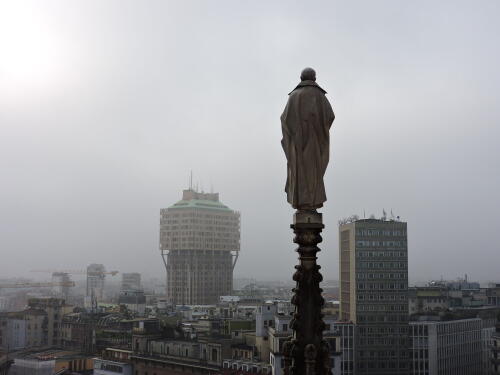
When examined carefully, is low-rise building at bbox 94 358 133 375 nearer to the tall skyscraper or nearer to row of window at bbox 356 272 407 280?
the tall skyscraper

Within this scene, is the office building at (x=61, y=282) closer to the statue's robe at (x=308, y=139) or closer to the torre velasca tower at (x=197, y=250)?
the torre velasca tower at (x=197, y=250)

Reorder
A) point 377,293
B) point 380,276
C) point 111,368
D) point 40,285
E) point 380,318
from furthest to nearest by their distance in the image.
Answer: point 40,285 < point 380,276 < point 377,293 < point 380,318 < point 111,368

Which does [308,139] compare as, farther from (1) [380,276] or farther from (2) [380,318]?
(1) [380,276]

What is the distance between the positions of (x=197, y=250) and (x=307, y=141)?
13339cm

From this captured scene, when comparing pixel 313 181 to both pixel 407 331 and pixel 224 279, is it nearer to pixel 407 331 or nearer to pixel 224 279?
pixel 407 331

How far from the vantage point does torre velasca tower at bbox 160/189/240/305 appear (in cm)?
13562

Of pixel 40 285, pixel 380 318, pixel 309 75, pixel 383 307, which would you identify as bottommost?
pixel 40 285

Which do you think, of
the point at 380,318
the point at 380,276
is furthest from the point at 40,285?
the point at 380,318

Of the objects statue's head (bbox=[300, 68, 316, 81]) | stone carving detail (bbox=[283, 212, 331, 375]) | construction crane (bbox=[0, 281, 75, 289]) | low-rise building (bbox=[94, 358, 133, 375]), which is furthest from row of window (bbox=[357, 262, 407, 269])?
construction crane (bbox=[0, 281, 75, 289])

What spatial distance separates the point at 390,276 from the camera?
62250 mm

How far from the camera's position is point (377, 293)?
201ft

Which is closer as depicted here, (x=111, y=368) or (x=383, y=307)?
(x=111, y=368)

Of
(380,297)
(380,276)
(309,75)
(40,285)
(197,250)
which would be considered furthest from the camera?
(40,285)

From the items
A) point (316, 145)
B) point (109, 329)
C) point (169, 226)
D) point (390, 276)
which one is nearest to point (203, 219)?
point (169, 226)
